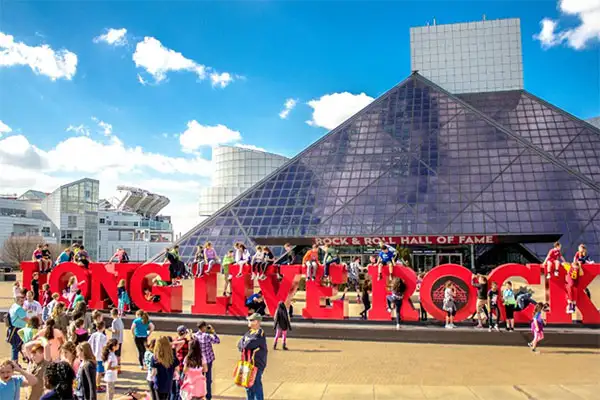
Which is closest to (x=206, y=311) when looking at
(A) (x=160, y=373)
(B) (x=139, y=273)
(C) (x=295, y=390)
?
(B) (x=139, y=273)

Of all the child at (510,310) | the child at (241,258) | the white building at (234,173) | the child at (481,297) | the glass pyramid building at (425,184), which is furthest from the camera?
the white building at (234,173)

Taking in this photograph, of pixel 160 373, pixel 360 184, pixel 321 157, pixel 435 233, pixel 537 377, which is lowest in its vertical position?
pixel 537 377

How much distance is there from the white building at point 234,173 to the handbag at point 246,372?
6456cm

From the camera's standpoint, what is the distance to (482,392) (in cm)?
910

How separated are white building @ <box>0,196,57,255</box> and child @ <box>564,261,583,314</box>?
76.2 m

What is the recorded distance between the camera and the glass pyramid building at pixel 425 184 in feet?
107

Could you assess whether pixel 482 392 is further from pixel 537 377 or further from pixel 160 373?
pixel 160 373

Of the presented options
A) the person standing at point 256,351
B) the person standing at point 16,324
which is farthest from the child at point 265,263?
the person standing at point 256,351

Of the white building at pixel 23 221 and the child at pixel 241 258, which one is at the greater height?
the white building at pixel 23 221

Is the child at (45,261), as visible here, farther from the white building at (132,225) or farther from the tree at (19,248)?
the white building at (132,225)

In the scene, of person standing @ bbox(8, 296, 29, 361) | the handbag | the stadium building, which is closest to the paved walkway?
the handbag

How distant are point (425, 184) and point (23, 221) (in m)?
69.7

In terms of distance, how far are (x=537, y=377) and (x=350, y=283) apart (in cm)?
1702

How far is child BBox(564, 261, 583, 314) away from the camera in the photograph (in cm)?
1459
